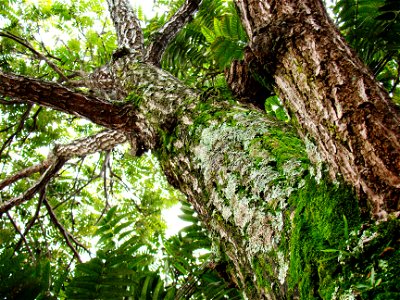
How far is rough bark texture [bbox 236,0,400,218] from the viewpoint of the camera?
2.91 feet

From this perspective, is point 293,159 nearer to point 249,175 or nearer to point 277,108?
point 249,175

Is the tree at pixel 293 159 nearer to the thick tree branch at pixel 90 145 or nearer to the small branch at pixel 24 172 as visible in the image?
the thick tree branch at pixel 90 145

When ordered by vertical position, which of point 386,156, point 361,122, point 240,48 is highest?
point 240,48

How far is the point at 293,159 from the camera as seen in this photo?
1.17m

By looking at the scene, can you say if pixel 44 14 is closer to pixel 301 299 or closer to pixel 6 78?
pixel 6 78

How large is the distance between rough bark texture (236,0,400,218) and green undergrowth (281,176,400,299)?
6cm

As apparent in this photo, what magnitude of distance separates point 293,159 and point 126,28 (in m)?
2.63

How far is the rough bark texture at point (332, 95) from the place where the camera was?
89 cm

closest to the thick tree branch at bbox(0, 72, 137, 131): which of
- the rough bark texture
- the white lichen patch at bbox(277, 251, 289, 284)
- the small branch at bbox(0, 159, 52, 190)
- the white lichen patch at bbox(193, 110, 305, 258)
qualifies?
the white lichen patch at bbox(193, 110, 305, 258)

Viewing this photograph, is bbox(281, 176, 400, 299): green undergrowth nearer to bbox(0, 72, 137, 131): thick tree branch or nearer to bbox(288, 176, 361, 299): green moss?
bbox(288, 176, 361, 299): green moss

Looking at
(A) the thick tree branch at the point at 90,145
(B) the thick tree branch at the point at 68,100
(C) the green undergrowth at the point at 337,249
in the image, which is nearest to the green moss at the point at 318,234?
(C) the green undergrowth at the point at 337,249

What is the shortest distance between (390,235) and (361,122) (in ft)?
1.14

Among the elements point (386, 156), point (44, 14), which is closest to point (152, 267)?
point (386, 156)

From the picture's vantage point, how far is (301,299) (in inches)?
32.9
